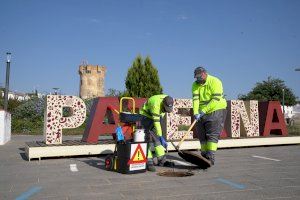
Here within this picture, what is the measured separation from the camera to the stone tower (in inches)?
2616

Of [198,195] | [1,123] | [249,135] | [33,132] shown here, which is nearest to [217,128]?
[198,195]

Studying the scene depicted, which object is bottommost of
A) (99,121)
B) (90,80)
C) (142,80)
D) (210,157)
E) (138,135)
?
(210,157)

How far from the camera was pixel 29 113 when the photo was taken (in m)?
27.6

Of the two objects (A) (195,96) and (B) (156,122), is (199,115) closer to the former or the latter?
(A) (195,96)

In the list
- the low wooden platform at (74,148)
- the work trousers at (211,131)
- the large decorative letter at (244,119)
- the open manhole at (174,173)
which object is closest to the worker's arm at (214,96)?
the work trousers at (211,131)

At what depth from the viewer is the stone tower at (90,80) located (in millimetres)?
66438

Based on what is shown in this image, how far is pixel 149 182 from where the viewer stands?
6.55 m

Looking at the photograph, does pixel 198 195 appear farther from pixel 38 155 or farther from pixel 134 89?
pixel 134 89

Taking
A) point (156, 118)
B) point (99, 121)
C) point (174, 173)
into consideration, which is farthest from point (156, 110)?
point (99, 121)

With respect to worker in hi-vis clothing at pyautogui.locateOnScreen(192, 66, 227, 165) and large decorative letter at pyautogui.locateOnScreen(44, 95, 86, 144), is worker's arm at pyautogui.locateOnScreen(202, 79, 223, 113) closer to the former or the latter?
worker in hi-vis clothing at pyautogui.locateOnScreen(192, 66, 227, 165)

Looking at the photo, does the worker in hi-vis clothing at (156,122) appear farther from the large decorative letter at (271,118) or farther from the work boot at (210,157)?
the large decorative letter at (271,118)

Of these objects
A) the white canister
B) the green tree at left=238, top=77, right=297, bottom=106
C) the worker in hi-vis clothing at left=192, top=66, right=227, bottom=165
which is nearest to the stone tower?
the green tree at left=238, top=77, right=297, bottom=106

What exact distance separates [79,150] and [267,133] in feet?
25.2

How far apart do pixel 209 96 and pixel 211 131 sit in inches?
33.1
